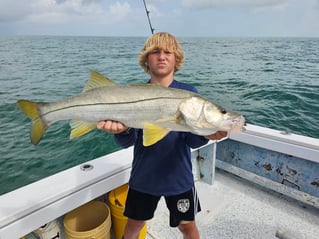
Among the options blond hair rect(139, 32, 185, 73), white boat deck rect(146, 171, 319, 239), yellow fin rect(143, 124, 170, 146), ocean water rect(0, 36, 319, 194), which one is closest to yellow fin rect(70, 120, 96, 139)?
yellow fin rect(143, 124, 170, 146)

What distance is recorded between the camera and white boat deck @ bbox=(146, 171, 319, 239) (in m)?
2.85

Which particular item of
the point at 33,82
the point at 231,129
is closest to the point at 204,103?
the point at 231,129

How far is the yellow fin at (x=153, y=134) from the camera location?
1574mm

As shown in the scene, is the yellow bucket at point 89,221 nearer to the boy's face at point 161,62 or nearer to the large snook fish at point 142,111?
the large snook fish at point 142,111

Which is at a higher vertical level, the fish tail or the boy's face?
the boy's face

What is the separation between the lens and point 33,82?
531 inches

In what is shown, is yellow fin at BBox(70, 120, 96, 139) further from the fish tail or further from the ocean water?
the ocean water

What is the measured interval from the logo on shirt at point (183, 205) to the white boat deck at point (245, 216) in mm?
975

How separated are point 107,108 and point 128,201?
2.71 ft

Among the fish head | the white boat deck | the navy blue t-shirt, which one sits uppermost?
the fish head

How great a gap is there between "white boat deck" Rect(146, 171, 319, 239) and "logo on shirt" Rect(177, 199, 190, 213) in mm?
975

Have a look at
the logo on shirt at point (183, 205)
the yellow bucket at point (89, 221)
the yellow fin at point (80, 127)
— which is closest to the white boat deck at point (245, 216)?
the yellow bucket at point (89, 221)

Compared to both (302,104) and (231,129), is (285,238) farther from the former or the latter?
(302,104)

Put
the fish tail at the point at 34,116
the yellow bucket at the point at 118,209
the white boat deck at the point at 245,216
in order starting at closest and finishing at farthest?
the fish tail at the point at 34,116, the yellow bucket at the point at 118,209, the white boat deck at the point at 245,216
